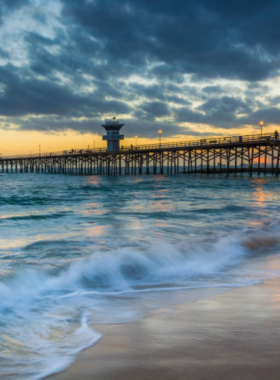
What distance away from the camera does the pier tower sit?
60344 millimetres

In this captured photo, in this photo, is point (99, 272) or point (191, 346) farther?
point (99, 272)

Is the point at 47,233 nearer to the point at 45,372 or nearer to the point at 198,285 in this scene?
the point at 198,285

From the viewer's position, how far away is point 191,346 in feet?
9.21

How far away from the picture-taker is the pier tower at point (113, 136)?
60.3 m

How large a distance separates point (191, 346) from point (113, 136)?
5845cm

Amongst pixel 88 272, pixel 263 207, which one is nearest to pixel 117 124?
pixel 263 207

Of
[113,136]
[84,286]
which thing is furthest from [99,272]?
[113,136]

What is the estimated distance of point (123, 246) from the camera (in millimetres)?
7484

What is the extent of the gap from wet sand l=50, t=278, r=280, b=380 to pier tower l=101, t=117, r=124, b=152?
57.3m

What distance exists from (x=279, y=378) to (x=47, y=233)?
7804 mm

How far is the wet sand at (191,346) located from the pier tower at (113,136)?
57332mm

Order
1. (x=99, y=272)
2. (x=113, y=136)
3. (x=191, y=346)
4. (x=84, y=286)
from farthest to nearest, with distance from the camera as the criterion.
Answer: (x=113, y=136) → (x=99, y=272) → (x=84, y=286) → (x=191, y=346)

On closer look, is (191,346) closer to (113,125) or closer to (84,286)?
(84,286)

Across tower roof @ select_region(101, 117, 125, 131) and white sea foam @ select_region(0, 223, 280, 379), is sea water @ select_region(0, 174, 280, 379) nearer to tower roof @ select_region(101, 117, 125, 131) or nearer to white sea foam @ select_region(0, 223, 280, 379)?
white sea foam @ select_region(0, 223, 280, 379)
